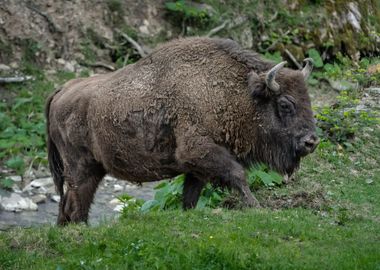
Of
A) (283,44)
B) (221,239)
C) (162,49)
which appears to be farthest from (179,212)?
(283,44)

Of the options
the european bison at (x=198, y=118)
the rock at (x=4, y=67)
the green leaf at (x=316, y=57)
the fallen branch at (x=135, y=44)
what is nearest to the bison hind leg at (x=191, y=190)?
the european bison at (x=198, y=118)

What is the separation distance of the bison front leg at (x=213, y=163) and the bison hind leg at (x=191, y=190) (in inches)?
23.3

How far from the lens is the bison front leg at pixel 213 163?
8703 mm

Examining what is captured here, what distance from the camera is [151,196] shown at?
1372 cm

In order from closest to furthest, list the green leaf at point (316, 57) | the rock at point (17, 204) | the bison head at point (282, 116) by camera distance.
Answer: the bison head at point (282, 116) → the rock at point (17, 204) → the green leaf at point (316, 57)

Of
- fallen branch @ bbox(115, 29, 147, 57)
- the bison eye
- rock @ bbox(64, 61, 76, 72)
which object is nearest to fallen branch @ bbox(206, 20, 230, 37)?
fallen branch @ bbox(115, 29, 147, 57)

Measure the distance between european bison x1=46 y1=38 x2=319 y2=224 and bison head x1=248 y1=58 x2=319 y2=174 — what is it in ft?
0.04

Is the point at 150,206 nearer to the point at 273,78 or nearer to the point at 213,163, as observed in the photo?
the point at 213,163

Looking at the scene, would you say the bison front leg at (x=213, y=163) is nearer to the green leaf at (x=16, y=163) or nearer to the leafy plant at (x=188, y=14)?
the green leaf at (x=16, y=163)

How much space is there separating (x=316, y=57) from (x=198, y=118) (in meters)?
11.3

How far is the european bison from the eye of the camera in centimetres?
895

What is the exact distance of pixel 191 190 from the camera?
957 cm

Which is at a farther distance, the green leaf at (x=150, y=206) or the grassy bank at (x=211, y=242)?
the green leaf at (x=150, y=206)

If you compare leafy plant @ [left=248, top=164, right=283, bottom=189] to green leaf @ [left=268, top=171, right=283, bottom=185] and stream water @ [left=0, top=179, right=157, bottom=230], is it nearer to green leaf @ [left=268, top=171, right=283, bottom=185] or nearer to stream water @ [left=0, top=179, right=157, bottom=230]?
green leaf @ [left=268, top=171, right=283, bottom=185]
